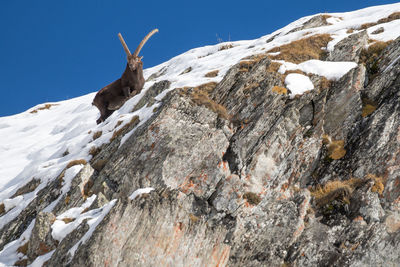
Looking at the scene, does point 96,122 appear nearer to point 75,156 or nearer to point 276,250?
point 75,156

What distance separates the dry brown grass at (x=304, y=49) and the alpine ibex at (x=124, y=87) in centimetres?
942

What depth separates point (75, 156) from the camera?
20.7 metres

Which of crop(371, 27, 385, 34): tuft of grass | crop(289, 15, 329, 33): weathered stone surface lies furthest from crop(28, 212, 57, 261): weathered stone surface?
crop(289, 15, 329, 33): weathered stone surface

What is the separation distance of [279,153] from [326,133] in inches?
112

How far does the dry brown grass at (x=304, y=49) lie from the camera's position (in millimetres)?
23250

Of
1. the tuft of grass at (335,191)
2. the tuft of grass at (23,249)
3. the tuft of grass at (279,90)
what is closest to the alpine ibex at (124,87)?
the tuft of grass at (279,90)

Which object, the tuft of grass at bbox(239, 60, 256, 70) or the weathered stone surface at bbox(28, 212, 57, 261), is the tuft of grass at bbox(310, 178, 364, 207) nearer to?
the tuft of grass at bbox(239, 60, 256, 70)

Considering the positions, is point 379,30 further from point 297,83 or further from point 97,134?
point 97,134

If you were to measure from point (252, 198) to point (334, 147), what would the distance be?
16.1ft

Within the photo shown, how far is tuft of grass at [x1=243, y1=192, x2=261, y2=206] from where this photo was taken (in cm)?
1549

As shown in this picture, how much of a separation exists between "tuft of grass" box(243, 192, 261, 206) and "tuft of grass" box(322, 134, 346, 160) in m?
4.22

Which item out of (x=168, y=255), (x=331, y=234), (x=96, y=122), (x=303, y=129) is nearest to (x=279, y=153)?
(x=303, y=129)

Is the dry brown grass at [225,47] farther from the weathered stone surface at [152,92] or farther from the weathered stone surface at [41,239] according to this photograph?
the weathered stone surface at [41,239]

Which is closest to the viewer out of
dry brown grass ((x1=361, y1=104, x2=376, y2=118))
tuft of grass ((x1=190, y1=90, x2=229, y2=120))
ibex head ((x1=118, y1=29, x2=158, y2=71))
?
dry brown grass ((x1=361, y1=104, x2=376, y2=118))
